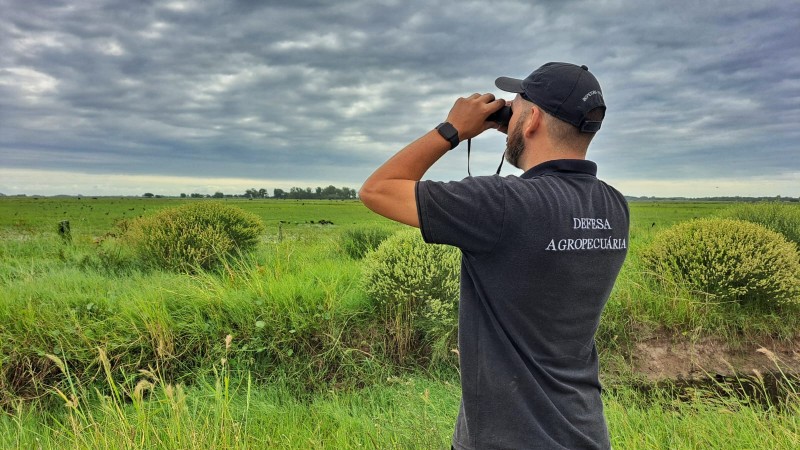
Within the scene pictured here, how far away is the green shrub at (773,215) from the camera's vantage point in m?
11.1

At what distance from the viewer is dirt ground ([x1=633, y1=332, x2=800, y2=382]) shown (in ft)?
22.6

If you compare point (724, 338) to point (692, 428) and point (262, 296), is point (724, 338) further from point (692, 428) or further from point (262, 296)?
point (262, 296)

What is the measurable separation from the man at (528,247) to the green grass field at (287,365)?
2.17m

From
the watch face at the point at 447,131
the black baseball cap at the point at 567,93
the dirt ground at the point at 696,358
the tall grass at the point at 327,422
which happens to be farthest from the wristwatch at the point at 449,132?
the dirt ground at the point at 696,358

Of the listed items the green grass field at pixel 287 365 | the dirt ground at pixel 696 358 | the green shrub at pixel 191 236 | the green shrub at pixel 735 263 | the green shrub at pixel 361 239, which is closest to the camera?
the green grass field at pixel 287 365

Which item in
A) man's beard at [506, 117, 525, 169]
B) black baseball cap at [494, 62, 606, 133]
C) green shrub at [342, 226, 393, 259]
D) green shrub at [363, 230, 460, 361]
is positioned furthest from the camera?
green shrub at [342, 226, 393, 259]

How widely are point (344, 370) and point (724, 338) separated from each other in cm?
560

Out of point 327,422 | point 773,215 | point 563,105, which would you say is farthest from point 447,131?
point 773,215

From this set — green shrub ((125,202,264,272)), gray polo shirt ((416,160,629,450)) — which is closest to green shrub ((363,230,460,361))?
green shrub ((125,202,264,272))

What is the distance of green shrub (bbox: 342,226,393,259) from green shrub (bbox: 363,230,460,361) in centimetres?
372

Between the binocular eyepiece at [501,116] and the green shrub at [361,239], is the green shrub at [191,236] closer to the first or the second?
the green shrub at [361,239]

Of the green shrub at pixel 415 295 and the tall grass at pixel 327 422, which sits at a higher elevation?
the green shrub at pixel 415 295

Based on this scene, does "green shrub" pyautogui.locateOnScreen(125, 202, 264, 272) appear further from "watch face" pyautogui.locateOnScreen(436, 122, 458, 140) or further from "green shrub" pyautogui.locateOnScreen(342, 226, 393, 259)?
"watch face" pyautogui.locateOnScreen(436, 122, 458, 140)

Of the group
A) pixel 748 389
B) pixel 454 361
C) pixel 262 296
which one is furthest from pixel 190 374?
pixel 748 389
